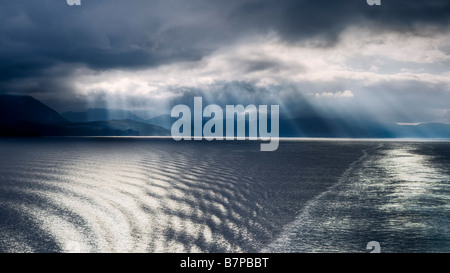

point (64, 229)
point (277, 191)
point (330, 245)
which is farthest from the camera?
point (277, 191)

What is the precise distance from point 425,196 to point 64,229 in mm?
23168

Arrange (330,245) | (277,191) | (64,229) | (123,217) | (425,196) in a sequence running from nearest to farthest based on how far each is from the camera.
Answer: (330,245) < (64,229) < (123,217) < (425,196) < (277,191)

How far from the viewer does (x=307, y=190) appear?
2697cm

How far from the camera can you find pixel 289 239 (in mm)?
13742

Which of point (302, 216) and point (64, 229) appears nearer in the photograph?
point (64, 229)

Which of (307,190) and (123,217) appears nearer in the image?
(123,217)

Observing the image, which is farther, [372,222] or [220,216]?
[220,216]
